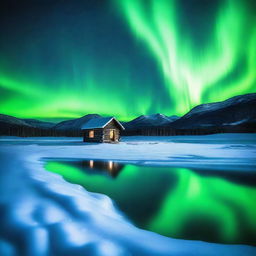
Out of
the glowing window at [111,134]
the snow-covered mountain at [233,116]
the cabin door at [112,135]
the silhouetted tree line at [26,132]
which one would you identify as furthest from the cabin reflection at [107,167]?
the snow-covered mountain at [233,116]

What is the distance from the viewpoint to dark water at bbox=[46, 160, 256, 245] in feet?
11.1

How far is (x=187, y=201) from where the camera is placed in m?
4.84

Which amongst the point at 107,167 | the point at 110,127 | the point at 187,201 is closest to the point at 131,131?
the point at 110,127

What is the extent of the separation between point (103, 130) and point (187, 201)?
2514cm

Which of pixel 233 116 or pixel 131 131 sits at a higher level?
pixel 233 116

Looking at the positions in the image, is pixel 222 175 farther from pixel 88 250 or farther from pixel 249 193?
pixel 88 250

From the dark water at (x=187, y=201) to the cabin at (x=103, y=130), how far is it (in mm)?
21983

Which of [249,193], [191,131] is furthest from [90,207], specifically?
[191,131]

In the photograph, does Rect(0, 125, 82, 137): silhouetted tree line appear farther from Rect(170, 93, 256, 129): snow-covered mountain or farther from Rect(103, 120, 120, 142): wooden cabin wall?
Rect(170, 93, 256, 129): snow-covered mountain

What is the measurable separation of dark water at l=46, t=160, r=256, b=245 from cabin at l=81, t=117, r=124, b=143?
21983 millimetres

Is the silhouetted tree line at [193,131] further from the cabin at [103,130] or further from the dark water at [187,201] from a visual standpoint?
the dark water at [187,201]

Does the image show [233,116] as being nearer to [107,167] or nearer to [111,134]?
[111,134]

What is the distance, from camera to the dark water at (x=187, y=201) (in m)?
3.37

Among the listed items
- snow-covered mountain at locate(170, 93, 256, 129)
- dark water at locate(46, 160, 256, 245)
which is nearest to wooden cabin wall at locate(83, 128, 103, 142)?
dark water at locate(46, 160, 256, 245)
